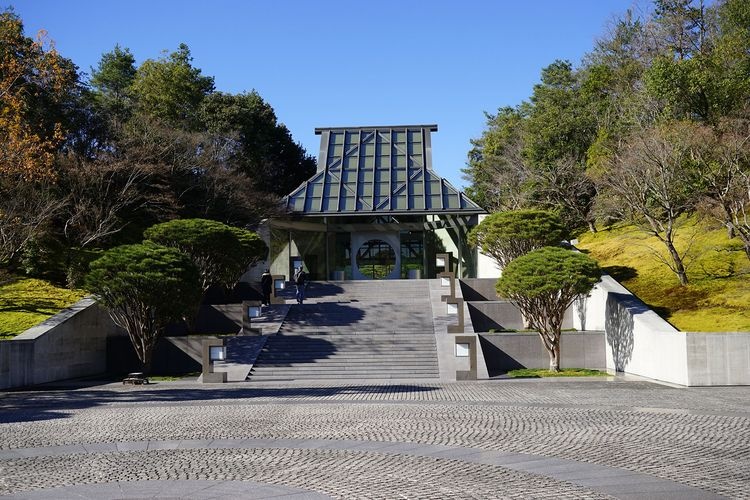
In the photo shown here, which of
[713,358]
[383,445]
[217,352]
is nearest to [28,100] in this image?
[217,352]

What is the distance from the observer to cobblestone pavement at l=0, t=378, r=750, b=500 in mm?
8141

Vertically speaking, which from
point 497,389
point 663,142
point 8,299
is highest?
point 663,142

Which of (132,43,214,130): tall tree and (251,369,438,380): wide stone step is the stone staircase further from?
(132,43,214,130): tall tree

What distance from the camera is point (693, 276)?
2545 centimetres

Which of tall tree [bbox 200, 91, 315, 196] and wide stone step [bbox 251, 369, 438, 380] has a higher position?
tall tree [bbox 200, 91, 315, 196]

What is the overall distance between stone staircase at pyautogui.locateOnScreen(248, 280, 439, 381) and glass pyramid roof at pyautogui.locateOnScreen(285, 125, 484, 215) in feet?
28.7

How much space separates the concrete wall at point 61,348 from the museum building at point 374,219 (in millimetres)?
14882

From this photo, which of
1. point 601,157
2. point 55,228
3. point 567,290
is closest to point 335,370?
point 567,290

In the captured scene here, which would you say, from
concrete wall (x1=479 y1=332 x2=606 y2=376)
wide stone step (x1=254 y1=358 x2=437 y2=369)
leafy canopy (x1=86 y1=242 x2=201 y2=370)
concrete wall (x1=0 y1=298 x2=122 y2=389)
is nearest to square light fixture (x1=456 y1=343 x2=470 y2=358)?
wide stone step (x1=254 y1=358 x2=437 y2=369)

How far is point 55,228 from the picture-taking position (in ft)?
93.5

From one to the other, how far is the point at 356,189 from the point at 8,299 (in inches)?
806

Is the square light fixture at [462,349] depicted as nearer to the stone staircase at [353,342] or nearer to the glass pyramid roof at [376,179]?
the stone staircase at [353,342]

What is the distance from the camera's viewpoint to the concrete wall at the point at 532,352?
23359mm

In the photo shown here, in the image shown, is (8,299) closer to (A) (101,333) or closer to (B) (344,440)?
(A) (101,333)
